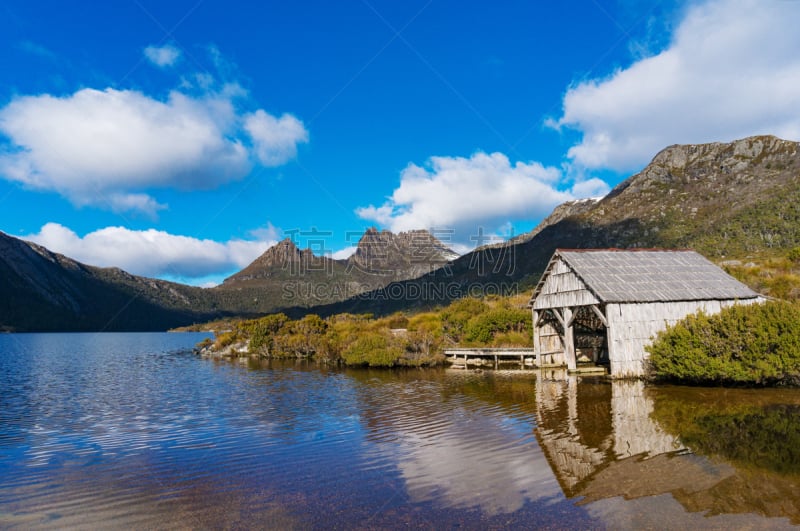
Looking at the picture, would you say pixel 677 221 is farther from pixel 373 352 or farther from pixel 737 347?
pixel 737 347

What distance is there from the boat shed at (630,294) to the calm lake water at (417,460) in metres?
2.59

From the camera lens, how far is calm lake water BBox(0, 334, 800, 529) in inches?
325

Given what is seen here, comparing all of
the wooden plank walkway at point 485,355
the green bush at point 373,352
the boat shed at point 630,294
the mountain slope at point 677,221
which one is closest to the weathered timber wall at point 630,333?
the boat shed at point 630,294

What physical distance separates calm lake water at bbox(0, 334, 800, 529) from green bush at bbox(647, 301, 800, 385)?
2.75ft

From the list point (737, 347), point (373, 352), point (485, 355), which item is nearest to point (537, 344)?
point (485, 355)

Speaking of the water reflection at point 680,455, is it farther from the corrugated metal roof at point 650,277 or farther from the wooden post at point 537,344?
the wooden post at point 537,344

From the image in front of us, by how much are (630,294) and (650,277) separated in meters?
2.67

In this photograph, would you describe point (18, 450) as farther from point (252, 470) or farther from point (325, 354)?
point (325, 354)

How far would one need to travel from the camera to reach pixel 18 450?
1413 cm

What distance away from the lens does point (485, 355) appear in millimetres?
34281

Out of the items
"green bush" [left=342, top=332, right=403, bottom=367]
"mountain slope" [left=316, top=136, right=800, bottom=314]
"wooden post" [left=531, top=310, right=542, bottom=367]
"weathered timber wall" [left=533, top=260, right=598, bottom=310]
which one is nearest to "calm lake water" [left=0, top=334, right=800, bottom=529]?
"weathered timber wall" [left=533, top=260, right=598, bottom=310]

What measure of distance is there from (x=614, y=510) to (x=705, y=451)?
457 cm

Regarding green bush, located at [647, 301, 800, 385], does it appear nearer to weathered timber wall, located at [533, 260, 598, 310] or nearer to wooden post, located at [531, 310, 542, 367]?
weathered timber wall, located at [533, 260, 598, 310]

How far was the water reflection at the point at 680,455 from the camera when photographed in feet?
26.0
